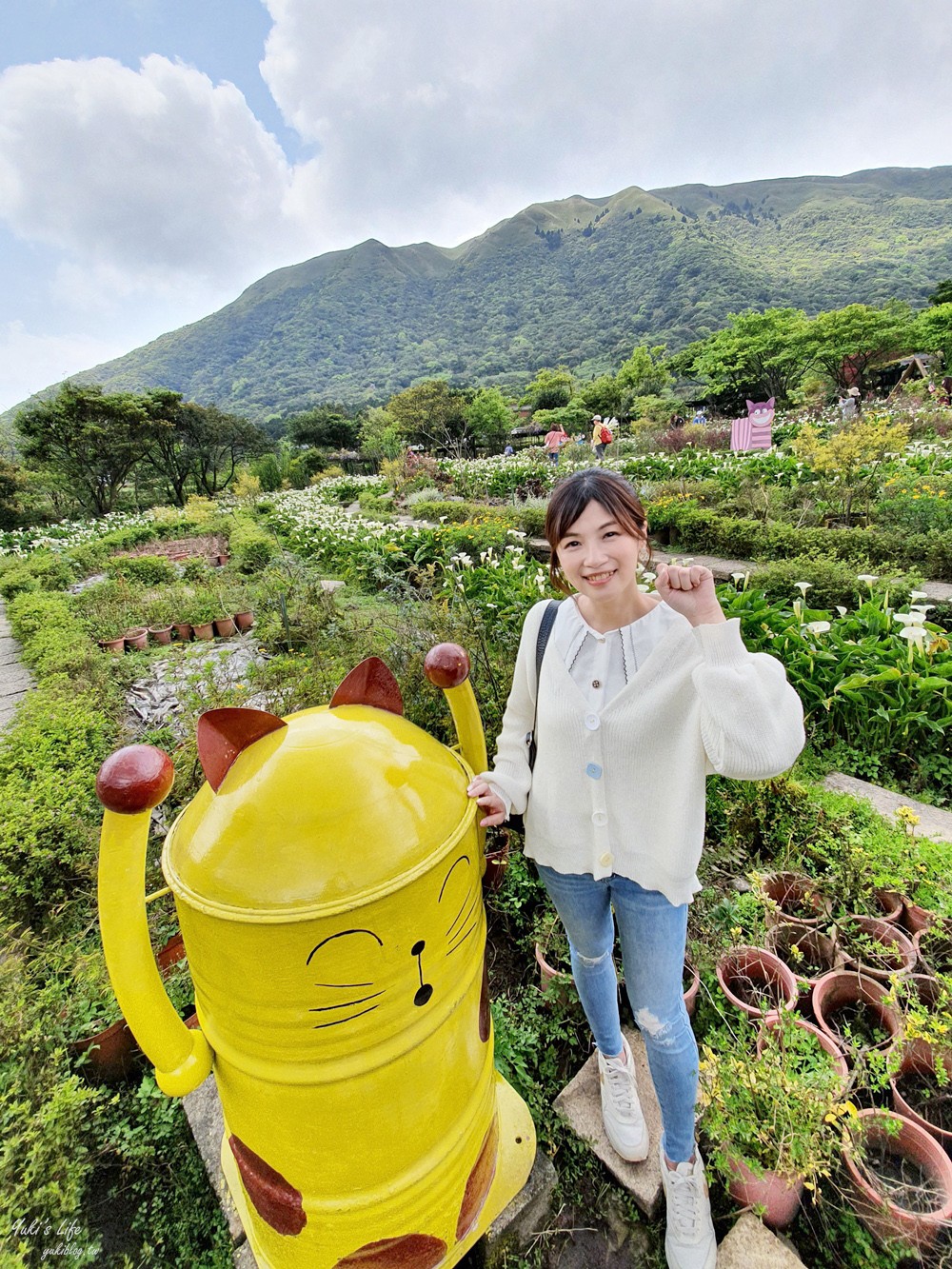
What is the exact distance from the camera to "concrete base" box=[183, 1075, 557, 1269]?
1.34 metres

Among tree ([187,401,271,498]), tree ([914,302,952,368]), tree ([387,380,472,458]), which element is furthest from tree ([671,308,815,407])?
tree ([187,401,271,498])

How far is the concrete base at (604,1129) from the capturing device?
1427 millimetres

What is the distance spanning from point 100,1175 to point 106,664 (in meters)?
3.87

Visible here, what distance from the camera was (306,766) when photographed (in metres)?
0.83

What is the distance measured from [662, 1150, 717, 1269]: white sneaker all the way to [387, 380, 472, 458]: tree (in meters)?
34.3


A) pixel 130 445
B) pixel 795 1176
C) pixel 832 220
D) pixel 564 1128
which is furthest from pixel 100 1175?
pixel 832 220

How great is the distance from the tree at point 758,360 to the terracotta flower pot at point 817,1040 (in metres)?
29.8

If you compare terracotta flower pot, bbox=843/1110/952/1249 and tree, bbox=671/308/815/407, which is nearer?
terracotta flower pot, bbox=843/1110/952/1249

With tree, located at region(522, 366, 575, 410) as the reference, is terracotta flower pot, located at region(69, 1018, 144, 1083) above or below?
below

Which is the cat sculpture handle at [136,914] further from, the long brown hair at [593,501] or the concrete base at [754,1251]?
the concrete base at [754,1251]

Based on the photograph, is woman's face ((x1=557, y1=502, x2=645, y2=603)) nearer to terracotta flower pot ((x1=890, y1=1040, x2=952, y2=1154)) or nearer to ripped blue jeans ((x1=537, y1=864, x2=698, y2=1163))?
ripped blue jeans ((x1=537, y1=864, x2=698, y2=1163))

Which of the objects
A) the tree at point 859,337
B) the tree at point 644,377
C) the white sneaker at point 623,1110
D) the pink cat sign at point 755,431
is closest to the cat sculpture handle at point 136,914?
the white sneaker at point 623,1110

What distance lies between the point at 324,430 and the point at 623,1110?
40.8 m

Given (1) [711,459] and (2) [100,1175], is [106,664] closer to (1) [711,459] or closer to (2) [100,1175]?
(2) [100,1175]
